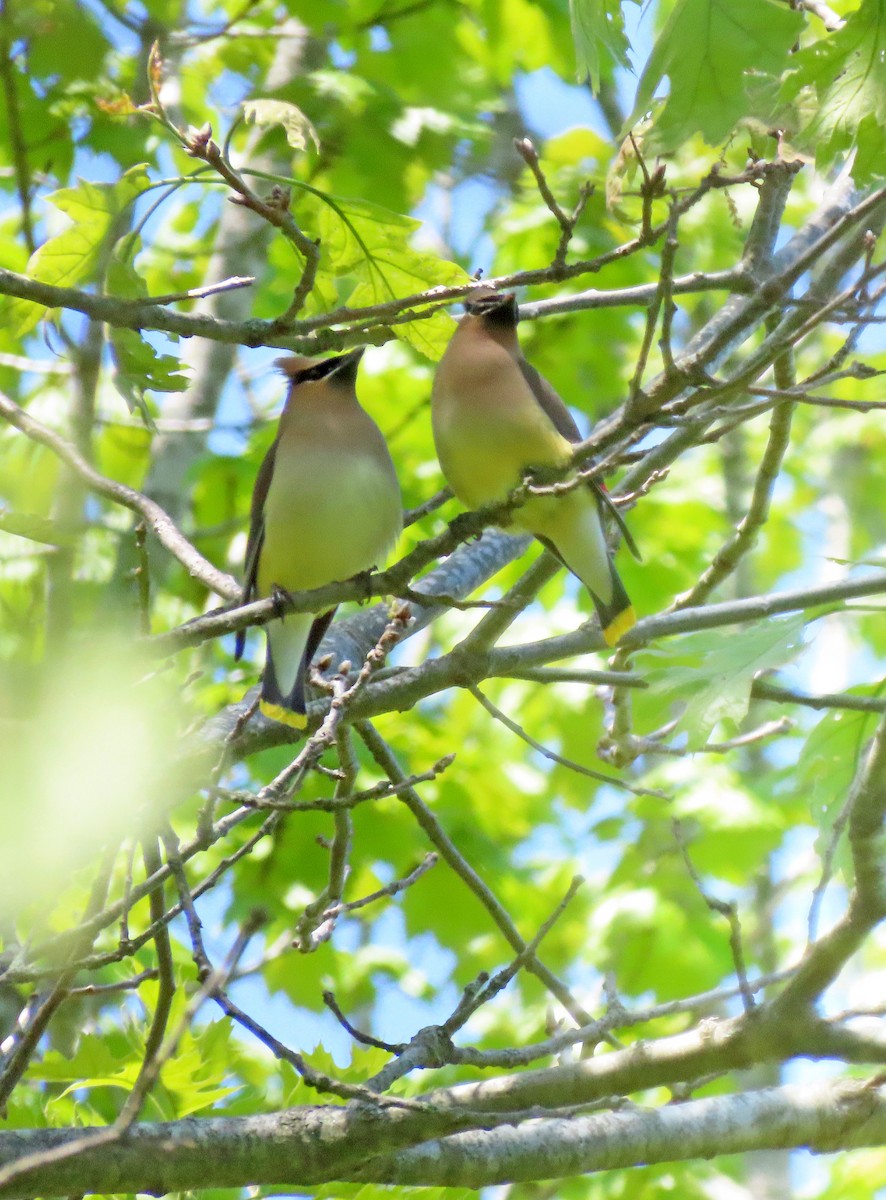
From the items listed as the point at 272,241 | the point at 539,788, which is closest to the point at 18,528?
the point at 272,241

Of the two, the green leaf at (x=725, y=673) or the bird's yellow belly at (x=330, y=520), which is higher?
the bird's yellow belly at (x=330, y=520)

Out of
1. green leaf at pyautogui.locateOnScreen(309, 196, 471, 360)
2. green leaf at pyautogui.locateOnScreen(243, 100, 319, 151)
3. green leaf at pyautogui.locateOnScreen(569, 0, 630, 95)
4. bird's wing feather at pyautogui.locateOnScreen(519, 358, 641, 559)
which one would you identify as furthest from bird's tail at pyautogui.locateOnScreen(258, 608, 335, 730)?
green leaf at pyautogui.locateOnScreen(569, 0, 630, 95)

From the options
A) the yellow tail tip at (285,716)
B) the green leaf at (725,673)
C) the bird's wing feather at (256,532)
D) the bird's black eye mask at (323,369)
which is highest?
the bird's black eye mask at (323,369)

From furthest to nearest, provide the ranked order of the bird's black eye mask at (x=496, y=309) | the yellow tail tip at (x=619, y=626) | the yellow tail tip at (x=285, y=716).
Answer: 1. the bird's black eye mask at (x=496, y=309)
2. the yellow tail tip at (x=285, y=716)
3. the yellow tail tip at (x=619, y=626)

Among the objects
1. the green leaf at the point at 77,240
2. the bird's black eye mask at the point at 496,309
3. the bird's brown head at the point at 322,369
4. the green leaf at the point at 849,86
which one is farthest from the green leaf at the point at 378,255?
the bird's brown head at the point at 322,369

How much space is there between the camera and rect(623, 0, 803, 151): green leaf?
102 inches

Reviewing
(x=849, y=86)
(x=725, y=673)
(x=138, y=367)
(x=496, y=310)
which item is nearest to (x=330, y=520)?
(x=496, y=310)

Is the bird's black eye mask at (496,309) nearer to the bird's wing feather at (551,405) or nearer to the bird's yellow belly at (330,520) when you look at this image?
the bird's wing feather at (551,405)

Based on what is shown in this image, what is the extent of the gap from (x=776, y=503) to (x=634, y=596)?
5.86 meters

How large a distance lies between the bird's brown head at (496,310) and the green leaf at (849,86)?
1.92 metres

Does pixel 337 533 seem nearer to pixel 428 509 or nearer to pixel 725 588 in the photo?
pixel 428 509

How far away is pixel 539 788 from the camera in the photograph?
9211mm

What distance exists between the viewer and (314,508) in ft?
15.2

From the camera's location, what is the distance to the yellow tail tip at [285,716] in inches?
161
